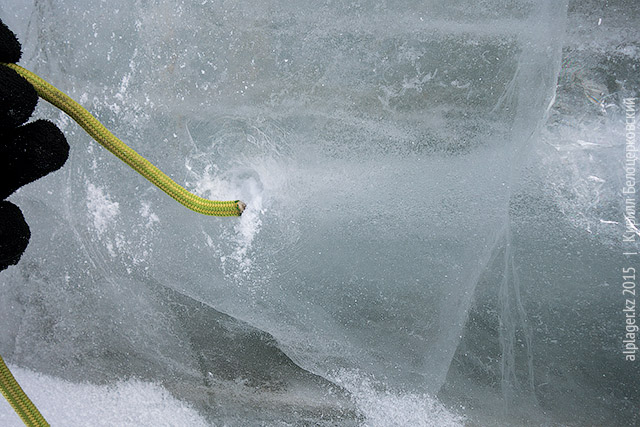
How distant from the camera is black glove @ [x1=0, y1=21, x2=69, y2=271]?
567mm

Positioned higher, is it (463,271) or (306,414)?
(463,271)

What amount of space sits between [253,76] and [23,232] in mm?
470

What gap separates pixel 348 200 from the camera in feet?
2.90

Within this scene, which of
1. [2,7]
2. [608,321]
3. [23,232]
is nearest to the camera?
[23,232]

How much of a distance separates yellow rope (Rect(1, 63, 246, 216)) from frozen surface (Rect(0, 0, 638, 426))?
20 cm

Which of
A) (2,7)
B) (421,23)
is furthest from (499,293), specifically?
(2,7)

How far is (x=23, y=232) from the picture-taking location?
24.1 inches

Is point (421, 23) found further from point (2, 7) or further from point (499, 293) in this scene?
point (2, 7)

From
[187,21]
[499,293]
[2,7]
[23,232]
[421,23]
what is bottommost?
[23,232]

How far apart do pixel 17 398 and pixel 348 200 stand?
0.61 metres

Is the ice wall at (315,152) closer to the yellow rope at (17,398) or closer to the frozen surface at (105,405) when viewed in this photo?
the frozen surface at (105,405)

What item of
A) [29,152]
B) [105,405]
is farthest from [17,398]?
[29,152]

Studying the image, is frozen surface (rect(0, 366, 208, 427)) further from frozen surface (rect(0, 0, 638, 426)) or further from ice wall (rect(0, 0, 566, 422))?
ice wall (rect(0, 0, 566, 422))

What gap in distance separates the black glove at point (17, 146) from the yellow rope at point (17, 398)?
0.21 m
